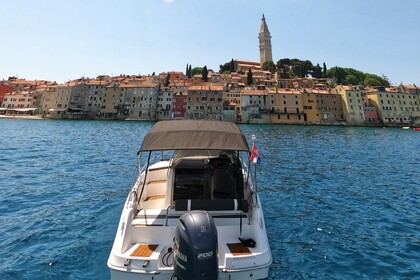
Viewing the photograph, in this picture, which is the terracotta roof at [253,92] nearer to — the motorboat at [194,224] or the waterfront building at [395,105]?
the waterfront building at [395,105]

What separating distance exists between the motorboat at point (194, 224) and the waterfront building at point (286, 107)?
7686cm

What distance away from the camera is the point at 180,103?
8544 cm

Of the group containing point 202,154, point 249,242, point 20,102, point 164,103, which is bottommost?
point 249,242

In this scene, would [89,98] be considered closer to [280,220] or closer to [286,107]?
[286,107]

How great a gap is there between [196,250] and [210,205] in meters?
1.53

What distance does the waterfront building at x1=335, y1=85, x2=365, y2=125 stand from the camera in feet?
264

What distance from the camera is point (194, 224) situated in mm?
3578

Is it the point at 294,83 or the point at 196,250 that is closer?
the point at 196,250

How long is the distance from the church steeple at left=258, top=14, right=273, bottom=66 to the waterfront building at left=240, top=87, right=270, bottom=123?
67.7 m

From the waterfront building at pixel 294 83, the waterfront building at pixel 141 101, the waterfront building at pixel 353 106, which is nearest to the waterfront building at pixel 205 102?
the waterfront building at pixel 141 101

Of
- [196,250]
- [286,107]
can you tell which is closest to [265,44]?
[286,107]

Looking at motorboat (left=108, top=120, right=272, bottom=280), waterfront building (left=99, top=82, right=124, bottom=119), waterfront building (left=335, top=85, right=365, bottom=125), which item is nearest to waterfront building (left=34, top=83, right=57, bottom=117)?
waterfront building (left=99, top=82, right=124, bottom=119)

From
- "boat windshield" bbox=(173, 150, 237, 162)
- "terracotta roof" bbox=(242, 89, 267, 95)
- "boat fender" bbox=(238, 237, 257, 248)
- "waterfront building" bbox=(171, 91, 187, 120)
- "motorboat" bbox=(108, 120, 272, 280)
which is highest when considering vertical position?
"terracotta roof" bbox=(242, 89, 267, 95)

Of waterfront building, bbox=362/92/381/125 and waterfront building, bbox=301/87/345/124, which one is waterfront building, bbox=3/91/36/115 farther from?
waterfront building, bbox=362/92/381/125
